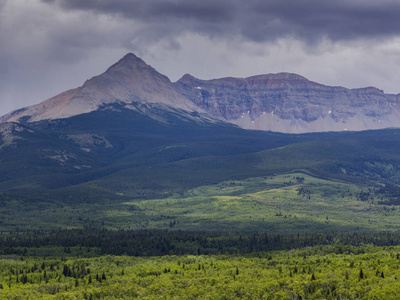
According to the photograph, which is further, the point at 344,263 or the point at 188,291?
the point at 344,263

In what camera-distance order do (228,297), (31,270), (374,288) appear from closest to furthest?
(374,288) → (228,297) → (31,270)

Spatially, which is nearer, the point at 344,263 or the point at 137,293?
the point at 137,293

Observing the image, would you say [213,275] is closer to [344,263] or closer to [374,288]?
[344,263]

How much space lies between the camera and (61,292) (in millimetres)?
166375

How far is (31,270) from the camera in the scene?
19462 centimetres

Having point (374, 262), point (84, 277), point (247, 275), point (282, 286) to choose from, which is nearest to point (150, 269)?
point (84, 277)

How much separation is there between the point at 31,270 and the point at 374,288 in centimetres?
10197

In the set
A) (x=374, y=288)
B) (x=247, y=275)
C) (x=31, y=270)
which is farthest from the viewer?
(x=31, y=270)

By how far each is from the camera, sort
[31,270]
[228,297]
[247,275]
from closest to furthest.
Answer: [228,297], [247,275], [31,270]

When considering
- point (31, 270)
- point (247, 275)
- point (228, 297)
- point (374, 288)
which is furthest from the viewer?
point (31, 270)

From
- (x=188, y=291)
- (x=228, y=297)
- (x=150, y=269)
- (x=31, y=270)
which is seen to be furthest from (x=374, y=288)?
(x=31, y=270)

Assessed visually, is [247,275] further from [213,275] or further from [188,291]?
[188,291]

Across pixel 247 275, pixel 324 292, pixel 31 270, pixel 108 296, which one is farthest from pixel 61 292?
pixel 324 292

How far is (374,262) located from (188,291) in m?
53.6
